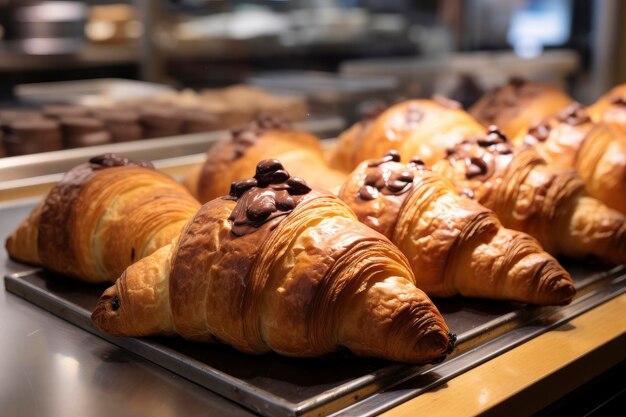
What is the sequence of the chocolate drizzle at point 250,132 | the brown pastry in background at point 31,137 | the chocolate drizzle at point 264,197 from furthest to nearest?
the brown pastry in background at point 31,137
the chocolate drizzle at point 250,132
the chocolate drizzle at point 264,197

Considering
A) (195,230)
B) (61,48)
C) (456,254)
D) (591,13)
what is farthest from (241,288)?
(591,13)

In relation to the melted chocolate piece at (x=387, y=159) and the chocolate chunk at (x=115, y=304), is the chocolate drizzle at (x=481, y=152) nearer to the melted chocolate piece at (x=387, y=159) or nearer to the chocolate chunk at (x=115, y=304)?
the melted chocolate piece at (x=387, y=159)

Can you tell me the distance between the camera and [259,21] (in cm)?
357

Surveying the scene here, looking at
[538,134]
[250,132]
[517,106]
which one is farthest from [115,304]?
[517,106]

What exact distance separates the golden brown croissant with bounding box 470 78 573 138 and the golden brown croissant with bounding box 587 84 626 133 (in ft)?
0.30

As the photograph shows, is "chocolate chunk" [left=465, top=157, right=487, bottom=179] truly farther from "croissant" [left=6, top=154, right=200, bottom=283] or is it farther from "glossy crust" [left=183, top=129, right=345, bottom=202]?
"croissant" [left=6, top=154, right=200, bottom=283]

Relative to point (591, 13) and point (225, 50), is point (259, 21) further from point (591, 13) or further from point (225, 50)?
point (591, 13)

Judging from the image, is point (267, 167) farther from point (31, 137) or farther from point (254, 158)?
point (31, 137)

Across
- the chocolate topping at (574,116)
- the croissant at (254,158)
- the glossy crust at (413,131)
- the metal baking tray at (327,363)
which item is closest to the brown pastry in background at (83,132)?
the croissant at (254,158)

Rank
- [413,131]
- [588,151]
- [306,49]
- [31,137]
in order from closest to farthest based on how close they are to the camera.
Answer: [588,151] → [413,131] → [31,137] → [306,49]

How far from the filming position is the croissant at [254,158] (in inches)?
72.2

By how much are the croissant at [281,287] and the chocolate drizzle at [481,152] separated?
1.40 ft

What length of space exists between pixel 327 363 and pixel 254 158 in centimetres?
80

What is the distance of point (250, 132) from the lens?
1.93m
